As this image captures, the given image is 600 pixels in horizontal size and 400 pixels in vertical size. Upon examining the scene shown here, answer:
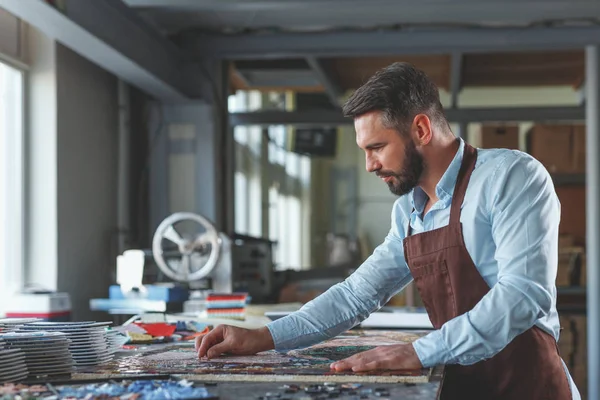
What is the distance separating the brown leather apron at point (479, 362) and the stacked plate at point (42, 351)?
2.84 feet

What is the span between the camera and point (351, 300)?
7.29 ft

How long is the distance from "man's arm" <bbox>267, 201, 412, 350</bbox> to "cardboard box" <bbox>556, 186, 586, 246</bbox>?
4.17m

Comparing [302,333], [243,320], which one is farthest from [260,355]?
[243,320]

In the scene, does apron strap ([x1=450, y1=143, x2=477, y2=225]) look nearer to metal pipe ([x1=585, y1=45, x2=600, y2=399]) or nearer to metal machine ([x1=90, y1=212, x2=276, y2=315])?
metal machine ([x1=90, y1=212, x2=276, y2=315])

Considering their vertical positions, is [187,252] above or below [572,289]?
above

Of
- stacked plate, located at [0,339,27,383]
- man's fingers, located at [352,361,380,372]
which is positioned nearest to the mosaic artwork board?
man's fingers, located at [352,361,380,372]

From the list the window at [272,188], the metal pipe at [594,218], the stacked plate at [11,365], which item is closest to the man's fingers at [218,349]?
the stacked plate at [11,365]

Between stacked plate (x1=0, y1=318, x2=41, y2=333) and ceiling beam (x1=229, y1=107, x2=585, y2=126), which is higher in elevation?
ceiling beam (x1=229, y1=107, x2=585, y2=126)

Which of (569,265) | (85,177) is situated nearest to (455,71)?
(569,265)

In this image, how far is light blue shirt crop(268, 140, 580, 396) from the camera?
5.75ft

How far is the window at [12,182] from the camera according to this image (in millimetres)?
4070

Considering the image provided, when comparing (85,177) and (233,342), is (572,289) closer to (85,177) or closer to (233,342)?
(85,177)

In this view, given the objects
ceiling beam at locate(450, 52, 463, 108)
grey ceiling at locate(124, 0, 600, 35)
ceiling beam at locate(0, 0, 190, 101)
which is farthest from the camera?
ceiling beam at locate(450, 52, 463, 108)

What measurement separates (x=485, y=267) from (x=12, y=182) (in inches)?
112
